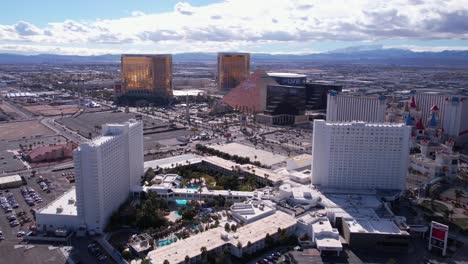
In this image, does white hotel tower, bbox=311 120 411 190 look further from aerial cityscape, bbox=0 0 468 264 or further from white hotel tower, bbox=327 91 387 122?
white hotel tower, bbox=327 91 387 122

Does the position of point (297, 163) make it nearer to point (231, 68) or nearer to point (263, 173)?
Result: point (263, 173)

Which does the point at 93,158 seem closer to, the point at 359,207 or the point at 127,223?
A: the point at 127,223

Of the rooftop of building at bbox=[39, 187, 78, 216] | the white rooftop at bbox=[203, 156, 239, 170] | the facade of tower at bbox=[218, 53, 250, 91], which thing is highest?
the facade of tower at bbox=[218, 53, 250, 91]

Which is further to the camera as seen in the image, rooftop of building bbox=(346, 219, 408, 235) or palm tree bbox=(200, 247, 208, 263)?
rooftop of building bbox=(346, 219, 408, 235)

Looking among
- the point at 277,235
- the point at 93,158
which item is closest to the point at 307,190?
the point at 277,235

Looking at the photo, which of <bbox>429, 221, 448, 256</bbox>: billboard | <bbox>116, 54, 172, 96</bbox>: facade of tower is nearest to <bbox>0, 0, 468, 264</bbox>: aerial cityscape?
<bbox>429, 221, 448, 256</bbox>: billboard

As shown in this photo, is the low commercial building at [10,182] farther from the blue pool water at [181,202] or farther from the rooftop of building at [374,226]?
the rooftop of building at [374,226]

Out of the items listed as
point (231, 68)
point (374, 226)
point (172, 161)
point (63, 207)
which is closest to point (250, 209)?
point (374, 226)
